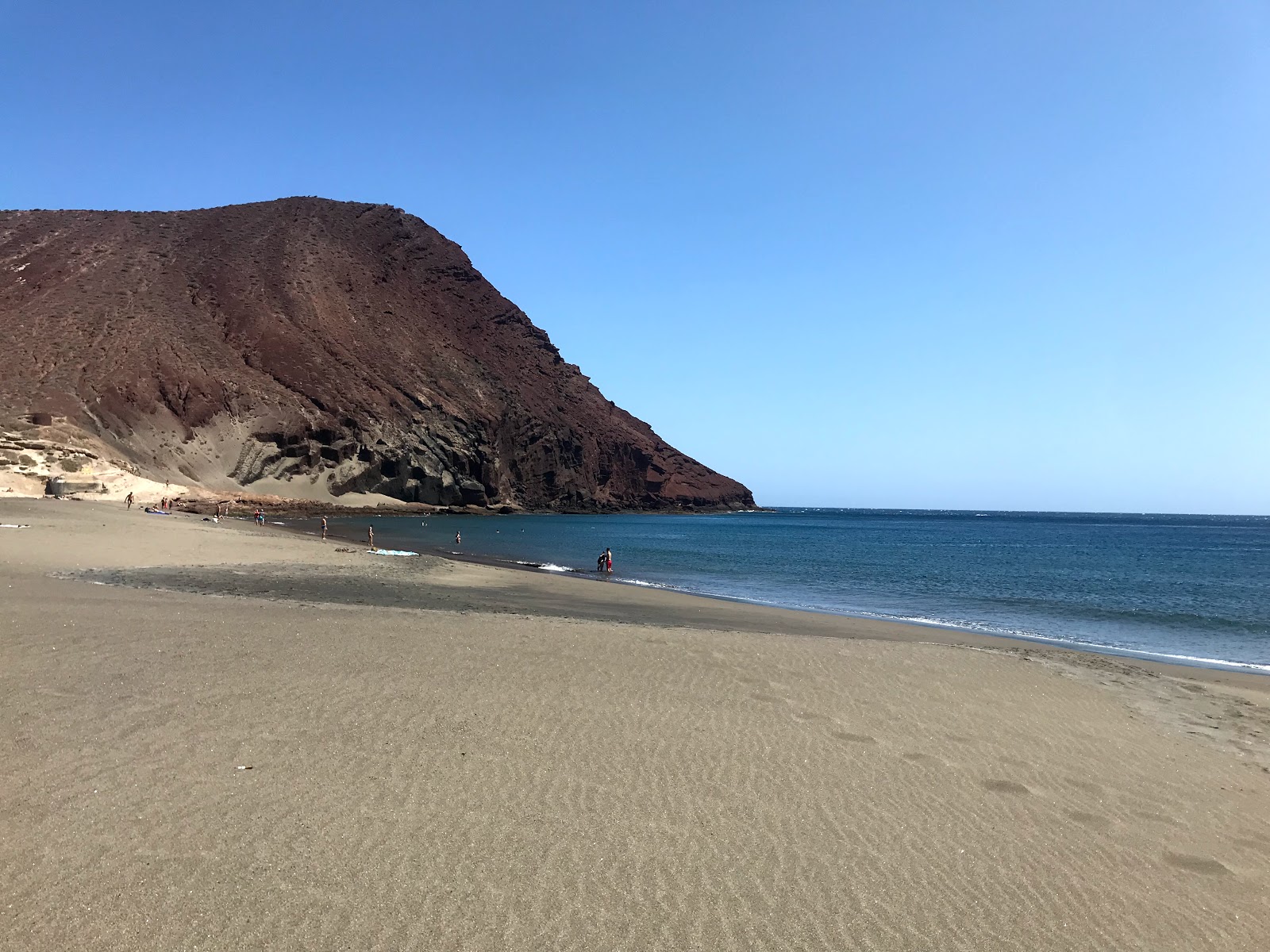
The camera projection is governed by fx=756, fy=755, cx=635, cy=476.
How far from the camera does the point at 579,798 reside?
17.6ft

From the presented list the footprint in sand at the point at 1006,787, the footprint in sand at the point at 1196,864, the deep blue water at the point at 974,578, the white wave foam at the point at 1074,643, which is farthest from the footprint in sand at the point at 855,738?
the deep blue water at the point at 974,578

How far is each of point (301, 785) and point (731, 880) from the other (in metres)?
2.94

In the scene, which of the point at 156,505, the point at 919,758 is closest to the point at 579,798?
the point at 919,758

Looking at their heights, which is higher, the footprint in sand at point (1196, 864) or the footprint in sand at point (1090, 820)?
the footprint in sand at point (1090, 820)

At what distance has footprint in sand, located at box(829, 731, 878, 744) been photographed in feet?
24.3

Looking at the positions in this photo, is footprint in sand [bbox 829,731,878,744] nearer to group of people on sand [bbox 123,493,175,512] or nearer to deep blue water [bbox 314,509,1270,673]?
deep blue water [bbox 314,509,1270,673]

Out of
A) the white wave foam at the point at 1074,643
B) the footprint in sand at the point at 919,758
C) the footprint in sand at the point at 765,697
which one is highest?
the footprint in sand at the point at 765,697

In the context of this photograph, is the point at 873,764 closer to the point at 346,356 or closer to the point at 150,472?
the point at 150,472

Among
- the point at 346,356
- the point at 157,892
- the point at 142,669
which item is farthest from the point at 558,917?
the point at 346,356

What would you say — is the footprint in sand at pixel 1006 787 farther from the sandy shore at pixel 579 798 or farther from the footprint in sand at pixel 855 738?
the footprint in sand at pixel 855 738

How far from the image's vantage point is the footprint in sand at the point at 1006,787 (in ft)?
20.9

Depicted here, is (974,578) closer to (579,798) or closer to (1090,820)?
(1090,820)

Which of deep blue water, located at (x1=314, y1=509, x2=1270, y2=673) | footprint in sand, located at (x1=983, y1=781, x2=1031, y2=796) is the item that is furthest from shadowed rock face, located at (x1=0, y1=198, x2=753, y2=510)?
footprint in sand, located at (x1=983, y1=781, x2=1031, y2=796)

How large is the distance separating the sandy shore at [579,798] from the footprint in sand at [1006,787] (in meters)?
0.03
